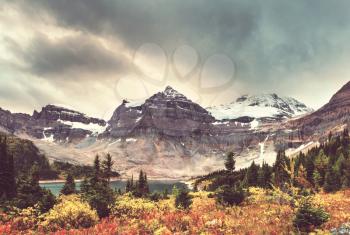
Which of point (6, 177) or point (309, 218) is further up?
point (6, 177)

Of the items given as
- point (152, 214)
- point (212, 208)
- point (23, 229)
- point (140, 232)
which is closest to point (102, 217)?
point (152, 214)

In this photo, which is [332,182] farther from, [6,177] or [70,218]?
[6,177]

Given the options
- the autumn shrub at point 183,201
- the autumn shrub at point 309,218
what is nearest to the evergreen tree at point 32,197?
the autumn shrub at point 183,201

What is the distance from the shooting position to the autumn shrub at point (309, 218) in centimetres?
1742

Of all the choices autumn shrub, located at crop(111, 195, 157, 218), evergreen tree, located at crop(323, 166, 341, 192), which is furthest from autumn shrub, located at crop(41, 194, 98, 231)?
evergreen tree, located at crop(323, 166, 341, 192)

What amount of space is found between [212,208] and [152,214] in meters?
5.67

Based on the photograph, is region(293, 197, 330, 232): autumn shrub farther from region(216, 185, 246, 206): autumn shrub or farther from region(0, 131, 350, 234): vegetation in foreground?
region(216, 185, 246, 206): autumn shrub

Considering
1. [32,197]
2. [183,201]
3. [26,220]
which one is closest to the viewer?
[26,220]

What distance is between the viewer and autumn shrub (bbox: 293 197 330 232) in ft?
57.2

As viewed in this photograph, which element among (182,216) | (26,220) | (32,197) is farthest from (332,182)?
(26,220)

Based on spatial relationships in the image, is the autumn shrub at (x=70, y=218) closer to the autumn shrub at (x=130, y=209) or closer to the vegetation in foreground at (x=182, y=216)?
the vegetation in foreground at (x=182, y=216)

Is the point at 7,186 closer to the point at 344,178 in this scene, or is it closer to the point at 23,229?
the point at 23,229

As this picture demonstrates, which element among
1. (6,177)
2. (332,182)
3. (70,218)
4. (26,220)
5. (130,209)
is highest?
(6,177)

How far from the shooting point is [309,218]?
57.3 feet
